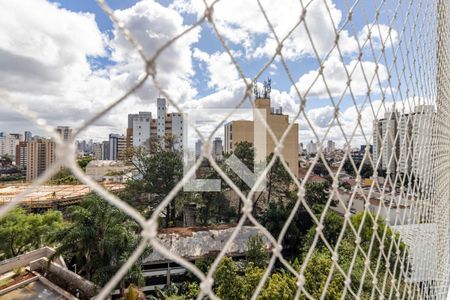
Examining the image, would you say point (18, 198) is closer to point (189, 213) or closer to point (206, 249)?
point (206, 249)

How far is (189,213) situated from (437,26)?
6.05 metres

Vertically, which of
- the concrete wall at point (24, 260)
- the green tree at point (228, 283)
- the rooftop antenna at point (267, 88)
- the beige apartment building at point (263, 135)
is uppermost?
the rooftop antenna at point (267, 88)

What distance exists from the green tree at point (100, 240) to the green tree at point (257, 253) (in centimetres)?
161

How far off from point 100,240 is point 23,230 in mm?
1893

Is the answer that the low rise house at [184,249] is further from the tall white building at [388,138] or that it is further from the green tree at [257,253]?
the tall white building at [388,138]

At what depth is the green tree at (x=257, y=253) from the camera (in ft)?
13.6

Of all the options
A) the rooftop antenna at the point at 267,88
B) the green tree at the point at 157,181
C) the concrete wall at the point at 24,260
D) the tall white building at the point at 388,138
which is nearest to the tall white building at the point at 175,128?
the green tree at the point at 157,181

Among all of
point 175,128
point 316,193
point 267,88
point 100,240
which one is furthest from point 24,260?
point 267,88

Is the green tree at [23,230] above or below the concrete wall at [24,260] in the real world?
above

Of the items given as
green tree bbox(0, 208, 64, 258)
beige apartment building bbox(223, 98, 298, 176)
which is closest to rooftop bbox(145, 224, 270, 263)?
green tree bbox(0, 208, 64, 258)

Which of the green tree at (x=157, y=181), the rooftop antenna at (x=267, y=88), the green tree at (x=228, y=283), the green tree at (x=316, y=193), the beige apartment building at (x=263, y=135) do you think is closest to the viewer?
the green tree at (x=228, y=283)

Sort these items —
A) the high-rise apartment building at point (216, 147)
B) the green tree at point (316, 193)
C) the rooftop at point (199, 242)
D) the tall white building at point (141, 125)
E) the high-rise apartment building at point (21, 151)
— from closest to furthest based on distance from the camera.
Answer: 1. the high-rise apartment building at point (216, 147)
2. the rooftop at point (199, 242)
3. the green tree at point (316, 193)
4. the tall white building at point (141, 125)
5. the high-rise apartment building at point (21, 151)

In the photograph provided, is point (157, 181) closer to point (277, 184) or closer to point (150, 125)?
point (277, 184)

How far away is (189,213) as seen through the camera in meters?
6.70
